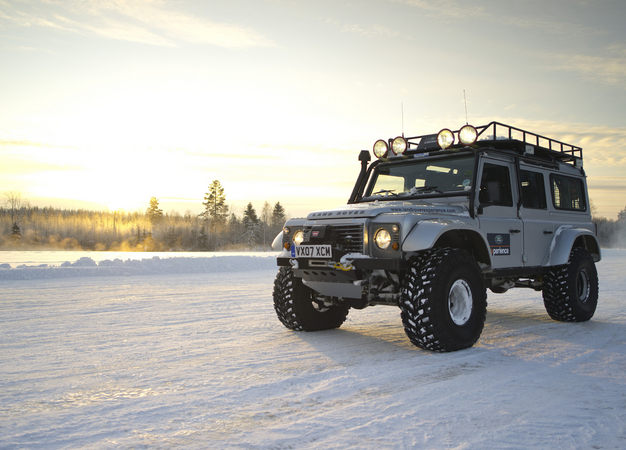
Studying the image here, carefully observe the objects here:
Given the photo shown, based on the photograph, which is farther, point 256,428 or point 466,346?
point 466,346

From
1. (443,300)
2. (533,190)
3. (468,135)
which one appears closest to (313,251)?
(443,300)

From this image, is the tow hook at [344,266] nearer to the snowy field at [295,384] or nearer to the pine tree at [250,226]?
the snowy field at [295,384]

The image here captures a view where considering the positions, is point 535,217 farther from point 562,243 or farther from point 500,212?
point 500,212

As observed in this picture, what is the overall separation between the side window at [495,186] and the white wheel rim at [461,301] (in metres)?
1.32

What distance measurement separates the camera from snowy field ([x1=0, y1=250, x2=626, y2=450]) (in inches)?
120

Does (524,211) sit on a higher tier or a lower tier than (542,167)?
lower

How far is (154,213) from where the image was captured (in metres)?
95.4

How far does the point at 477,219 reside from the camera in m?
6.06

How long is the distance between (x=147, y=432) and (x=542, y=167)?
706 centimetres

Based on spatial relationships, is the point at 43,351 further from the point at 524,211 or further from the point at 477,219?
the point at 524,211

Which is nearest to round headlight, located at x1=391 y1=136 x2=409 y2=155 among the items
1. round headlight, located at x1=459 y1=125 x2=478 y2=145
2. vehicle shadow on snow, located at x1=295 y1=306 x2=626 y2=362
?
round headlight, located at x1=459 y1=125 x2=478 y2=145

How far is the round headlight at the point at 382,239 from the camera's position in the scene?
208 inches

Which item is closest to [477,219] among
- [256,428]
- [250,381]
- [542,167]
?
[542,167]

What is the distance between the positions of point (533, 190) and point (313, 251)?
396cm
